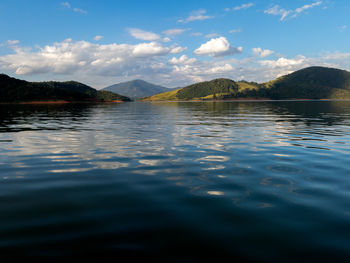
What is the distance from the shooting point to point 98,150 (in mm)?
17047

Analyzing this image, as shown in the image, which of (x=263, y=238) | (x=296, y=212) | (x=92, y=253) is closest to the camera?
(x=92, y=253)

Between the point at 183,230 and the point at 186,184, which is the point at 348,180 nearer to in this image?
the point at 186,184

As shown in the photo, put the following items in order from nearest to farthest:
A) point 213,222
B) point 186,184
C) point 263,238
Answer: point 263,238, point 213,222, point 186,184

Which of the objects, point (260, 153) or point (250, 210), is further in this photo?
point (260, 153)

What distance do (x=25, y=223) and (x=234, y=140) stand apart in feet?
58.6

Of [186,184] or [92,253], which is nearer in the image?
[92,253]

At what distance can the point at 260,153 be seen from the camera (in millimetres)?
16172

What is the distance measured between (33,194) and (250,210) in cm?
796

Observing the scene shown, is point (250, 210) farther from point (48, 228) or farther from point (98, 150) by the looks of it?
point (98, 150)

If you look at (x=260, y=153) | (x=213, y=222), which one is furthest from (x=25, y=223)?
(x=260, y=153)

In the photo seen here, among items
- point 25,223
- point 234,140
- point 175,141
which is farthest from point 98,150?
point 234,140

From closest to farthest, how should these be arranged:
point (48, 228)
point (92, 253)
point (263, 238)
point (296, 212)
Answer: point (92, 253)
point (263, 238)
point (48, 228)
point (296, 212)

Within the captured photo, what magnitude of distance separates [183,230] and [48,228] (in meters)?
3.67

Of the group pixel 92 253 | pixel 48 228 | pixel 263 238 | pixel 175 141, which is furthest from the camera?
pixel 175 141
